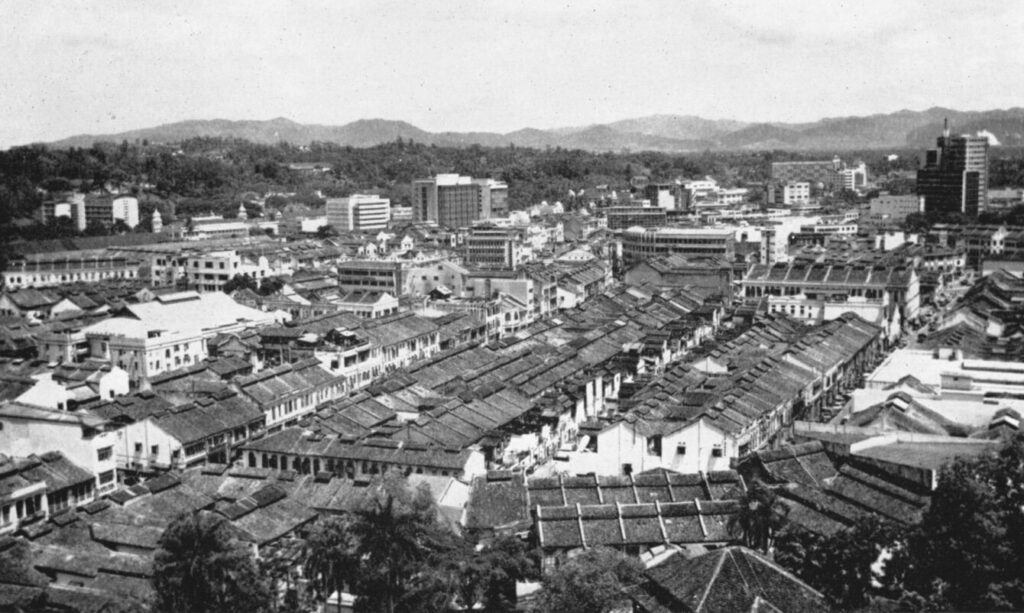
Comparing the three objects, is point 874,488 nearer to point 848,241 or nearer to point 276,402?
point 276,402

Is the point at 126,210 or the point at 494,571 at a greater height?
the point at 126,210

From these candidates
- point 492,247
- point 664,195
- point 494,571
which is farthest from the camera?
point 664,195

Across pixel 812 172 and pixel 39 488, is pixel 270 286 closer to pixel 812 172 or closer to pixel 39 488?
pixel 39 488

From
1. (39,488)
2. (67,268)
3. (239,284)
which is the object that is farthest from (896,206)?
(39,488)

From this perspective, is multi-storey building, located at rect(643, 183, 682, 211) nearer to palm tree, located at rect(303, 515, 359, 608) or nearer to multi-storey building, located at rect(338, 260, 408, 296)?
multi-storey building, located at rect(338, 260, 408, 296)

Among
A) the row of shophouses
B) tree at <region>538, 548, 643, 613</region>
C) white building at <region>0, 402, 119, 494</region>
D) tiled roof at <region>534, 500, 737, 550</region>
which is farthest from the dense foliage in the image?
white building at <region>0, 402, 119, 494</region>

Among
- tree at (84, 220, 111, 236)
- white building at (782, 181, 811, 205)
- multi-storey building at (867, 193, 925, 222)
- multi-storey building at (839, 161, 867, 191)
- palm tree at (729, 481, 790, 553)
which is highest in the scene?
multi-storey building at (839, 161, 867, 191)
